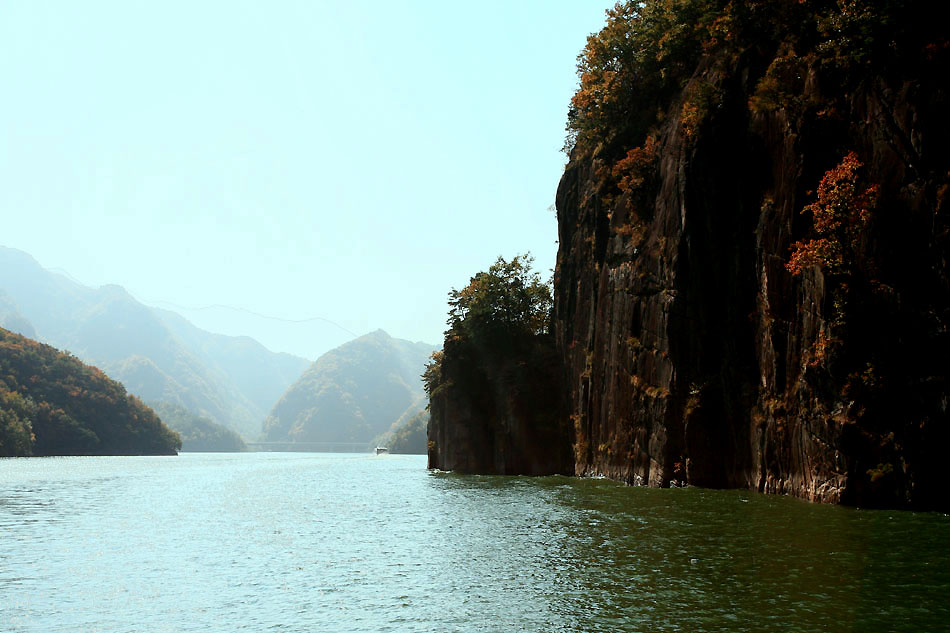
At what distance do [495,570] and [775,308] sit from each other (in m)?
22.5

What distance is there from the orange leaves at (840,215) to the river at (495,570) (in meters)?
10.0

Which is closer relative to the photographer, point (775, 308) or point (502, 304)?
point (775, 308)

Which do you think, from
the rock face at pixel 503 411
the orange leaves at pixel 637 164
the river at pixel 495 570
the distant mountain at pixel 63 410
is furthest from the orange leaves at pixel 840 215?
the distant mountain at pixel 63 410

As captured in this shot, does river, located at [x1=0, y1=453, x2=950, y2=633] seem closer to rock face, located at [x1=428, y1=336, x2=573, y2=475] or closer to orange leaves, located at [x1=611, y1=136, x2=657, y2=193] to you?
orange leaves, located at [x1=611, y1=136, x2=657, y2=193]

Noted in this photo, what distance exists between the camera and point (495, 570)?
19672 millimetres

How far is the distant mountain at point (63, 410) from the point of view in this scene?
151m

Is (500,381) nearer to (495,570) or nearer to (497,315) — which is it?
(497,315)

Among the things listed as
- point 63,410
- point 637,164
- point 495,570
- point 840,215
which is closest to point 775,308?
point 840,215

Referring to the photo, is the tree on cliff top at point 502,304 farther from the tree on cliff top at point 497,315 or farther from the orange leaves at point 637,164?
the orange leaves at point 637,164

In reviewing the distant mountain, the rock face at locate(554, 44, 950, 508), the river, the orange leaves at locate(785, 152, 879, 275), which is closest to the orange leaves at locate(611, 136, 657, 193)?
the rock face at locate(554, 44, 950, 508)

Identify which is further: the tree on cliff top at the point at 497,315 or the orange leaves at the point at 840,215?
the tree on cliff top at the point at 497,315

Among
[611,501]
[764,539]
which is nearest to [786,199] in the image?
[611,501]

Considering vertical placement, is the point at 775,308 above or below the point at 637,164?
below

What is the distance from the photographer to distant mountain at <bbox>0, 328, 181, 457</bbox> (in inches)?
5935
